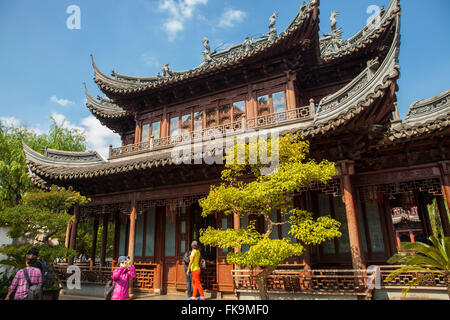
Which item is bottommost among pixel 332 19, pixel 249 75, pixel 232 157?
pixel 232 157

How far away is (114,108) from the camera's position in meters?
13.8

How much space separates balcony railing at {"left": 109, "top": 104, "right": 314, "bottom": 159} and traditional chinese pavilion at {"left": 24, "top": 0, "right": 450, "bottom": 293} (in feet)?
0.15

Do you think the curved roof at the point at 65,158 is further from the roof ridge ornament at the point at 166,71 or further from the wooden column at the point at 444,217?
the wooden column at the point at 444,217

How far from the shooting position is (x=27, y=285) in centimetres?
433

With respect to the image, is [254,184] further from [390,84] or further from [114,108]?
[114,108]

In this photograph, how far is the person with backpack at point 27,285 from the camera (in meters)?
4.29

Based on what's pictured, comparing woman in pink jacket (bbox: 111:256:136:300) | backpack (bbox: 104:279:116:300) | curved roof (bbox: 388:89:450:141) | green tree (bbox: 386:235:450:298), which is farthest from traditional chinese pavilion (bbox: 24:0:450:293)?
backpack (bbox: 104:279:116:300)

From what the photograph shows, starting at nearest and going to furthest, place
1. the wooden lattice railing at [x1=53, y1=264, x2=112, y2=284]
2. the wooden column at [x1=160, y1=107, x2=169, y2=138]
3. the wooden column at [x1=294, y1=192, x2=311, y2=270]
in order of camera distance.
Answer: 1. the wooden column at [x1=294, y1=192, x2=311, y2=270]
2. the wooden lattice railing at [x1=53, y1=264, x2=112, y2=284]
3. the wooden column at [x1=160, y1=107, x2=169, y2=138]

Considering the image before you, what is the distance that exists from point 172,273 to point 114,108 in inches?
323

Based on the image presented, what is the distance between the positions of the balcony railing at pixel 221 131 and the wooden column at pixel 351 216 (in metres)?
1.96

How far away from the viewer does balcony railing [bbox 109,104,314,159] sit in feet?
29.1

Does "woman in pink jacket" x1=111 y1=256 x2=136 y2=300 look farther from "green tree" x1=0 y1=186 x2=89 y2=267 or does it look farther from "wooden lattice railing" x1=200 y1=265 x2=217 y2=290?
"wooden lattice railing" x1=200 y1=265 x2=217 y2=290

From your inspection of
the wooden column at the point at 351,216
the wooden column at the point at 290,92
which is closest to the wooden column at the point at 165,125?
the wooden column at the point at 290,92
